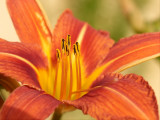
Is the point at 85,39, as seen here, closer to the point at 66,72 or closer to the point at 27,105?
the point at 66,72

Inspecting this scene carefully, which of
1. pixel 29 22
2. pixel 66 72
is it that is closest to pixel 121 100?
pixel 66 72

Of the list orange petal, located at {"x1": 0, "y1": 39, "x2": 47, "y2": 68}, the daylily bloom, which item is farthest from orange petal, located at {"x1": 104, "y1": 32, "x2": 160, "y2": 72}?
orange petal, located at {"x1": 0, "y1": 39, "x2": 47, "y2": 68}

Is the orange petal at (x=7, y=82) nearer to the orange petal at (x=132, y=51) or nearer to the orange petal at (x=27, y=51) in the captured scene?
the orange petal at (x=27, y=51)

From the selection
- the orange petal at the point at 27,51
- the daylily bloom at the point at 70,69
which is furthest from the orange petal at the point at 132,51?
the orange petal at the point at 27,51

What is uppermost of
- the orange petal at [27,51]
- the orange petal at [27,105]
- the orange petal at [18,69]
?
the orange petal at [27,51]

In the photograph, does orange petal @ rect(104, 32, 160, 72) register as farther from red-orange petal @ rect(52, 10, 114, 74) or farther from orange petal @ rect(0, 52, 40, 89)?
orange petal @ rect(0, 52, 40, 89)

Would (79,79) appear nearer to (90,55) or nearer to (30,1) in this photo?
(90,55)

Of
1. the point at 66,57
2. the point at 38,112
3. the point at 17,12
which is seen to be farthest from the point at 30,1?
the point at 38,112

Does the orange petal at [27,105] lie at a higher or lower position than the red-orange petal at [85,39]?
lower
